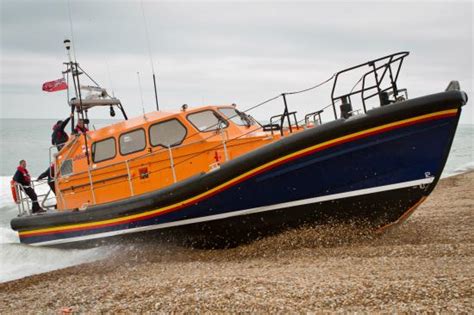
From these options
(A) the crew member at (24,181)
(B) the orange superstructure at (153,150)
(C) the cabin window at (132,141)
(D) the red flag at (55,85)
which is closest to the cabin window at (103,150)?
(B) the orange superstructure at (153,150)

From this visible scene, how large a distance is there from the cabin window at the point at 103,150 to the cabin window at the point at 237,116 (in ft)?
5.81

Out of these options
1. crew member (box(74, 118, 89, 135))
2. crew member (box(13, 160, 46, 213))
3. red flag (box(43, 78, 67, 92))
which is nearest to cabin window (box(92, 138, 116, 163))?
crew member (box(74, 118, 89, 135))

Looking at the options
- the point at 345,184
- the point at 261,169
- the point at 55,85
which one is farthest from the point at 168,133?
the point at 55,85

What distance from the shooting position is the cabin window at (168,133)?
633 cm

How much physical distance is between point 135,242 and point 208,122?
78.2 inches

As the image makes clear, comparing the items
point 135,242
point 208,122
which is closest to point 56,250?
point 135,242

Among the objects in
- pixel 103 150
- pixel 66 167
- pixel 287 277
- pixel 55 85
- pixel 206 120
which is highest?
pixel 55 85

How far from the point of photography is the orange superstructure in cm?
605

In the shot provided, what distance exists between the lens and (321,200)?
5.10 m

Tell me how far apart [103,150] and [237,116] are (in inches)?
85.2

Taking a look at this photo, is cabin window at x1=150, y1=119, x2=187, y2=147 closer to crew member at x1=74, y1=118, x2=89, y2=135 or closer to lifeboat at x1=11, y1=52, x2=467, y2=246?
lifeboat at x1=11, y1=52, x2=467, y2=246

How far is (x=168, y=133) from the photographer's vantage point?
21.0 feet

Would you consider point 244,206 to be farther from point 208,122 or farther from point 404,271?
point 404,271

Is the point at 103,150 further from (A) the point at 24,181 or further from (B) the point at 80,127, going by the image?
(A) the point at 24,181
